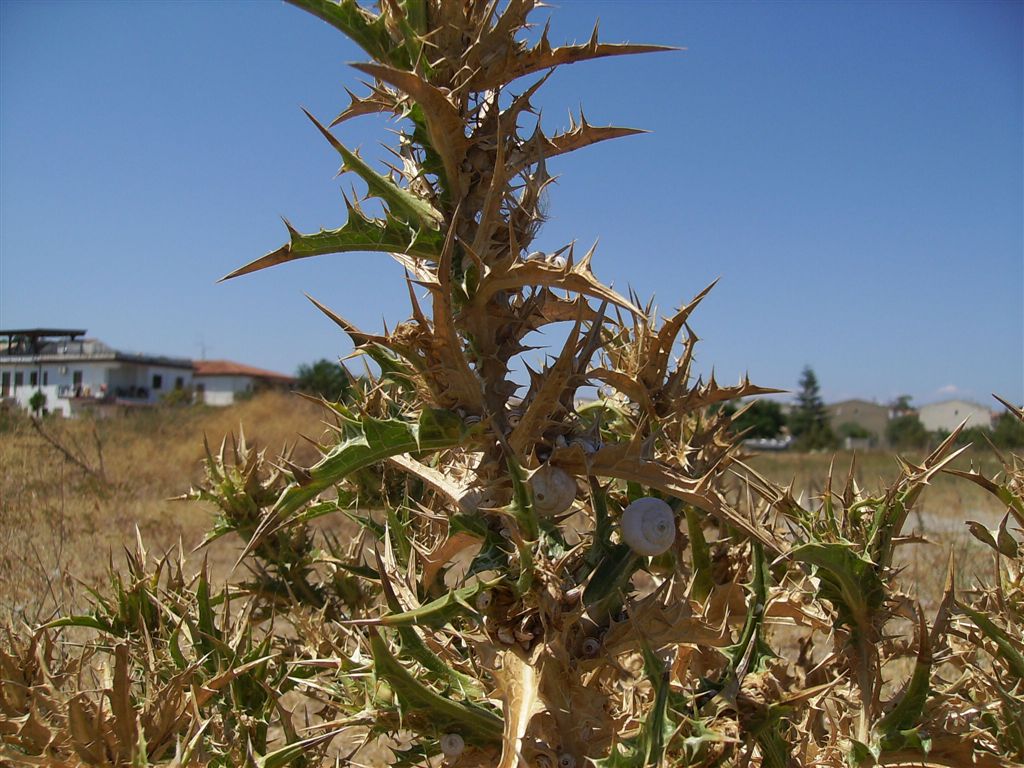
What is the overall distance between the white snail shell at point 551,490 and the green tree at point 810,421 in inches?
1264

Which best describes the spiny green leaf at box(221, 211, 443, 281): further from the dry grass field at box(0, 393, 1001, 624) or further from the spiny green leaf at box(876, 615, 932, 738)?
the spiny green leaf at box(876, 615, 932, 738)

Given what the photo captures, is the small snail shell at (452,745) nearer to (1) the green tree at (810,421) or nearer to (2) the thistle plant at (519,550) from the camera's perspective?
(2) the thistle plant at (519,550)

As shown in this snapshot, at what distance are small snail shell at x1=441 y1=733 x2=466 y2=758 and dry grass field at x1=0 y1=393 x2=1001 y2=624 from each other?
2.68ft

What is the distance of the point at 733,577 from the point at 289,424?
18020 millimetres

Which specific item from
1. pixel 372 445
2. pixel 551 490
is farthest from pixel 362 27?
pixel 551 490

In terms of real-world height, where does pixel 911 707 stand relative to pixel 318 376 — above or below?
below

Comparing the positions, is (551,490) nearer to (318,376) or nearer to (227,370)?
(318,376)

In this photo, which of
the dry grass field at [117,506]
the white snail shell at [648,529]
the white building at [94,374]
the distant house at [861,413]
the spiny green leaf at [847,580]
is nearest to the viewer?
the white snail shell at [648,529]

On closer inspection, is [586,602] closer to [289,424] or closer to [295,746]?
[295,746]

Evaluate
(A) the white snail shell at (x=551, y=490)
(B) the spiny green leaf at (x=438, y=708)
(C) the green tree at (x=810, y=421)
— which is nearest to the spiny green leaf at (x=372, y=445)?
(A) the white snail shell at (x=551, y=490)

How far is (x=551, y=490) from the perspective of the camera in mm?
1271

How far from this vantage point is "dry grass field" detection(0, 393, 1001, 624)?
3914mm

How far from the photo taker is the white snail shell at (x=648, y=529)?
4.12 ft

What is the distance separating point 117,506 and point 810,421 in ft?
190
